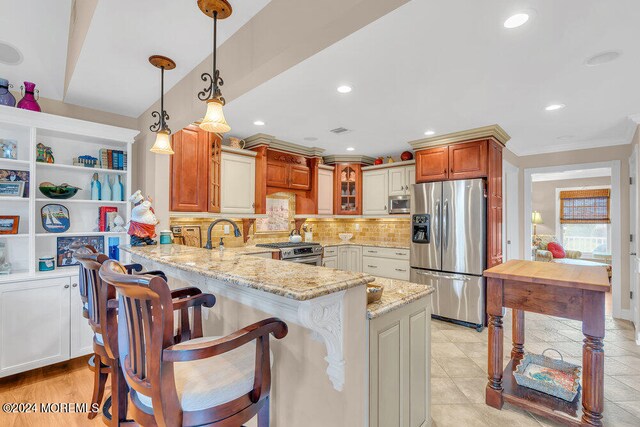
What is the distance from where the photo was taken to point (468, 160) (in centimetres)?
378

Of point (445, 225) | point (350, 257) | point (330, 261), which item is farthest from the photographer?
point (350, 257)

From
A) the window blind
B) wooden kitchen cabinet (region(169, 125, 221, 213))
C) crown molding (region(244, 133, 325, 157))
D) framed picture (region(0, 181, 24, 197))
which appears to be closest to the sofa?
the window blind

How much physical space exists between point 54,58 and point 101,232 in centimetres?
152

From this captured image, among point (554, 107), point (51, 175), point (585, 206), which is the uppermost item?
point (554, 107)

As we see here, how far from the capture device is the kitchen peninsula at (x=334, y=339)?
1.08m

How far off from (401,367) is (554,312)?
3.98ft

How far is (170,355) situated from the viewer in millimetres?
865

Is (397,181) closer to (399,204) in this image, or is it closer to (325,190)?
(399,204)

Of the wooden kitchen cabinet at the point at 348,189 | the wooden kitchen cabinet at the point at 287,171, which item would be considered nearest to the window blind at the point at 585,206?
the wooden kitchen cabinet at the point at 348,189

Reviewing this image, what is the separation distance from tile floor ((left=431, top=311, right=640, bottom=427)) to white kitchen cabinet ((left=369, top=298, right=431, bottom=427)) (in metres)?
0.61

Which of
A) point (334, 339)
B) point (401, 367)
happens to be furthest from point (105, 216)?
point (401, 367)

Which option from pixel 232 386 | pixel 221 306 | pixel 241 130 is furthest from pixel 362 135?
pixel 232 386

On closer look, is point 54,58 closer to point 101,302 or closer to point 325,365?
point 101,302

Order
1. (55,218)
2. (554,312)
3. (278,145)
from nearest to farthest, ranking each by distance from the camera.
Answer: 1. (554,312)
2. (55,218)
3. (278,145)
